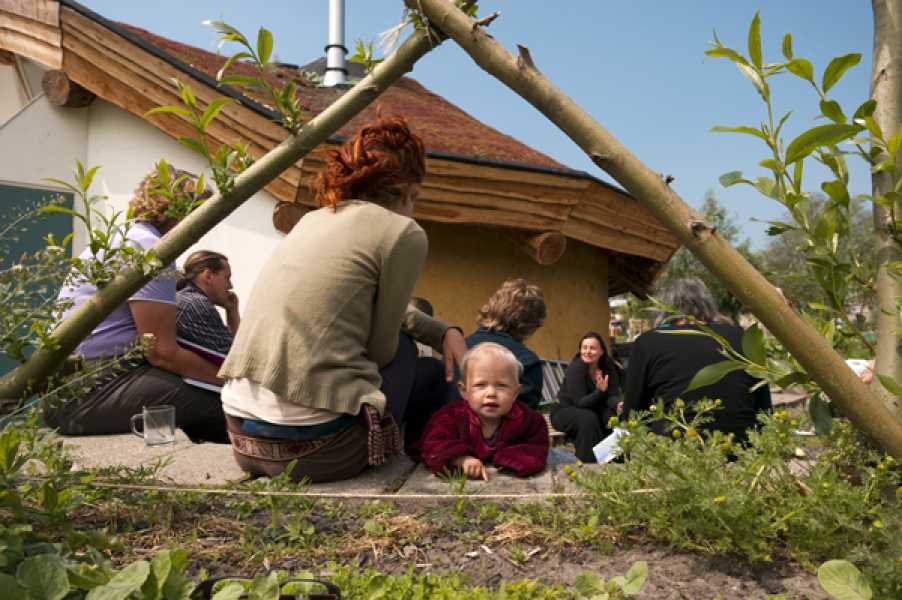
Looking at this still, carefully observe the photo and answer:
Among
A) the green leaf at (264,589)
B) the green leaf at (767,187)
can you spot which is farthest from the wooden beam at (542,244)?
the green leaf at (264,589)

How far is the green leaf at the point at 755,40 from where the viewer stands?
116cm

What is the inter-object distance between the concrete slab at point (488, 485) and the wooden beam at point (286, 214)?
12.1 ft

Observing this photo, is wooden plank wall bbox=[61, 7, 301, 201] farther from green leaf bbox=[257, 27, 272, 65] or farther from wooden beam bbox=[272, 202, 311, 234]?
green leaf bbox=[257, 27, 272, 65]

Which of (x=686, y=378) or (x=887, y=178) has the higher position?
(x=887, y=178)

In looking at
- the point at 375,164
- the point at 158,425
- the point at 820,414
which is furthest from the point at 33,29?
the point at 820,414

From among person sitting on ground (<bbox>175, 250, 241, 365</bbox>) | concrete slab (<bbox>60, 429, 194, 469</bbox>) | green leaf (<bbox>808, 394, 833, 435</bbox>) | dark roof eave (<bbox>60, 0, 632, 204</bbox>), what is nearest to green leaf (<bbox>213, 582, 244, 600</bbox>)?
green leaf (<bbox>808, 394, 833, 435</bbox>)

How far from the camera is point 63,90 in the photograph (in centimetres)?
646

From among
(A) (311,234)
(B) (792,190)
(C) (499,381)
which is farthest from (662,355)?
(B) (792,190)

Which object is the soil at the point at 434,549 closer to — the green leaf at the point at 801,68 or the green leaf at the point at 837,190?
the green leaf at the point at 837,190

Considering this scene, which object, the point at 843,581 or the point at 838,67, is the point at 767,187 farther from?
the point at 843,581

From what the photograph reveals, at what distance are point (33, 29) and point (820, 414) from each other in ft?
22.9

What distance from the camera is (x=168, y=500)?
2.08 m

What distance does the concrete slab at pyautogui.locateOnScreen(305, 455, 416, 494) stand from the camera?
2.44m

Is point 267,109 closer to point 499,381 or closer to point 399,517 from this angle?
point 499,381
